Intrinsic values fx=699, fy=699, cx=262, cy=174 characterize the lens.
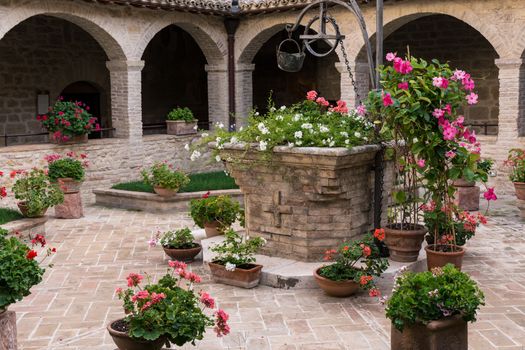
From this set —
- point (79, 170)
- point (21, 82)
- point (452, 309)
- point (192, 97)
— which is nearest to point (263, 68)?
point (192, 97)

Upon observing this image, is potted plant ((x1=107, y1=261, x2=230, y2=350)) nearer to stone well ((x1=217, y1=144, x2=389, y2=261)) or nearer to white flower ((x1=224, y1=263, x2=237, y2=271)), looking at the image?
white flower ((x1=224, y1=263, x2=237, y2=271))

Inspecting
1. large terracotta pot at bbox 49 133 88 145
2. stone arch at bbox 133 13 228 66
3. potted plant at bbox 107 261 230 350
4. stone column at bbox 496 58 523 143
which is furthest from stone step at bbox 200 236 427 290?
stone arch at bbox 133 13 228 66

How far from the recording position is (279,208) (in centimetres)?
749

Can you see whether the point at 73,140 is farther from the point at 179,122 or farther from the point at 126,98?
the point at 179,122

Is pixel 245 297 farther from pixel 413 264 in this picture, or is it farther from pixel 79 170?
pixel 79 170

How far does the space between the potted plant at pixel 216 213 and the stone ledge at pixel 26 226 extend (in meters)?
2.41

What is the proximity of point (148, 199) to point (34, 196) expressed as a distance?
264 centimetres

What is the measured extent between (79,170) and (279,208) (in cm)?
507

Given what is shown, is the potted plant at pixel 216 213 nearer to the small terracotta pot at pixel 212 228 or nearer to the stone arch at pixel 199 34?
the small terracotta pot at pixel 212 228

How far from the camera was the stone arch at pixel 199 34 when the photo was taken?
14.3 meters

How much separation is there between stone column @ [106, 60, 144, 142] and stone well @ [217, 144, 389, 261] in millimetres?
6749

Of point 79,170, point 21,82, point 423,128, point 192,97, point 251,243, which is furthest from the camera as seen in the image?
point 192,97

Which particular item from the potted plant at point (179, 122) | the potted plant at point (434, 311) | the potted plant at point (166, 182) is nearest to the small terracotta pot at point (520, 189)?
the potted plant at point (166, 182)

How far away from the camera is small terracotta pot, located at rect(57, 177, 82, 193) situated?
11.2 meters
